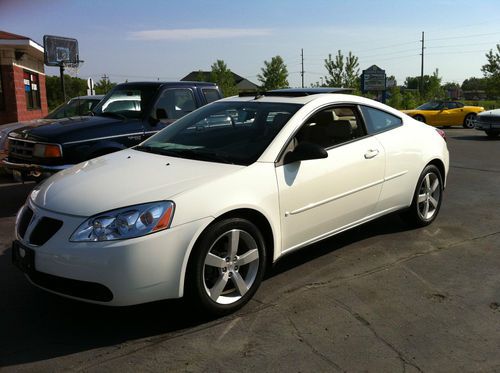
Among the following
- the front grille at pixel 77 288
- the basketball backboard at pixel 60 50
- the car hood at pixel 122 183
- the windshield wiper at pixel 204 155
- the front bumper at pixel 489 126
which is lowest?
the front grille at pixel 77 288

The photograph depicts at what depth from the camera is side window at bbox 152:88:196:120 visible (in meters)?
7.30

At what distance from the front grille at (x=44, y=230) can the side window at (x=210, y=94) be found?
16.1 ft

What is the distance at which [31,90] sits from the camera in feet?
72.1

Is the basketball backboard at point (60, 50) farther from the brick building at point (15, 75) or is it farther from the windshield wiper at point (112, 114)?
the windshield wiper at point (112, 114)

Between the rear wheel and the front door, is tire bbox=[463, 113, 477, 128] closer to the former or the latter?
the rear wheel

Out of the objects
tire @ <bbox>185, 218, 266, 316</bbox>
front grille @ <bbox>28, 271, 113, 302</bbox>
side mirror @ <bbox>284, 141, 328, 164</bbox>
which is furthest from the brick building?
tire @ <bbox>185, 218, 266, 316</bbox>

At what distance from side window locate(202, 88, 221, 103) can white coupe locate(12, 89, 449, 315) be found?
295 centimetres

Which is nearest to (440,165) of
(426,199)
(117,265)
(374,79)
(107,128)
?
(426,199)

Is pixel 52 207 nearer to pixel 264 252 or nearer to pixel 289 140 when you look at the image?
pixel 264 252

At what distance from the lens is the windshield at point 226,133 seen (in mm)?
3994

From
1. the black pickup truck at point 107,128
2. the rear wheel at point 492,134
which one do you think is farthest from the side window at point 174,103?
the rear wheel at point 492,134

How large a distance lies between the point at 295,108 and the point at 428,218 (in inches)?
93.3

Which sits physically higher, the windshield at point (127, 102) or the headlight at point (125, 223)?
the windshield at point (127, 102)

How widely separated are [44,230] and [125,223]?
1.90 ft
